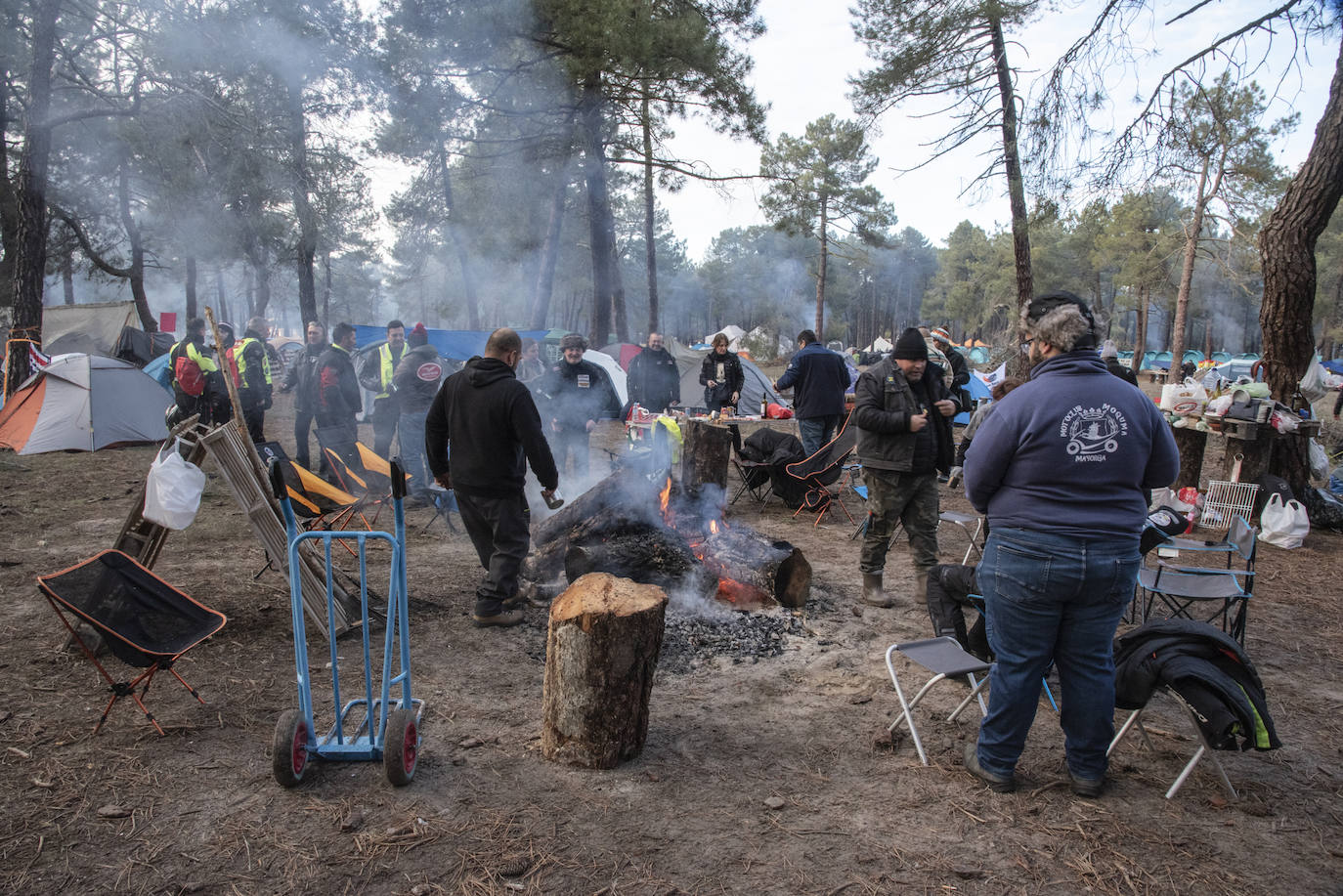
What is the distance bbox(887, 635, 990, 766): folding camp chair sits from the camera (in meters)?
3.14

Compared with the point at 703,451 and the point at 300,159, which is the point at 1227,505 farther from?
the point at 300,159

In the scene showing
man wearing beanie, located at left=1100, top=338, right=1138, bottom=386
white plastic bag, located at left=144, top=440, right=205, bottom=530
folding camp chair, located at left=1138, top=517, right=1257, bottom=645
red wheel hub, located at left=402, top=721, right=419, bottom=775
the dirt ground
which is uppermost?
man wearing beanie, located at left=1100, top=338, right=1138, bottom=386

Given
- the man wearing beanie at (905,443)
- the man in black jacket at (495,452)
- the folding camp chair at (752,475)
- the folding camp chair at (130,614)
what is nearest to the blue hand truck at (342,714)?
the folding camp chair at (130,614)

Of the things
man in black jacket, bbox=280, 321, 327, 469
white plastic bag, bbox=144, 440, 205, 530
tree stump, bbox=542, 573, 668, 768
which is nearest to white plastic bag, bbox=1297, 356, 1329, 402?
tree stump, bbox=542, 573, 668, 768

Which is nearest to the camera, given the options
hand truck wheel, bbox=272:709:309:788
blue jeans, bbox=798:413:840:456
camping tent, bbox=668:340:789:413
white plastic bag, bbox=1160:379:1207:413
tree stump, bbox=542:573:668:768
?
hand truck wheel, bbox=272:709:309:788

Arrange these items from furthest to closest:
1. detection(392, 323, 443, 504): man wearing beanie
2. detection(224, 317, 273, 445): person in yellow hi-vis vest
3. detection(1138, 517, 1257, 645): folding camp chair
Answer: detection(224, 317, 273, 445): person in yellow hi-vis vest, detection(392, 323, 443, 504): man wearing beanie, detection(1138, 517, 1257, 645): folding camp chair

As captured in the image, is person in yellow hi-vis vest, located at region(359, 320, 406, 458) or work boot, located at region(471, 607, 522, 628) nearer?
work boot, located at region(471, 607, 522, 628)

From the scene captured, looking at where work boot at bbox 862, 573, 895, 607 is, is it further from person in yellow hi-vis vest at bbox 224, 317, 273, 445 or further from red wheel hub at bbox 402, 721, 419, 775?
person in yellow hi-vis vest at bbox 224, 317, 273, 445

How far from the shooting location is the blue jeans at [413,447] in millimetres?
7680

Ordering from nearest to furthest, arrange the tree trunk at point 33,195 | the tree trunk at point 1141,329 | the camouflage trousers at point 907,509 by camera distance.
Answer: the camouflage trousers at point 907,509 < the tree trunk at point 33,195 < the tree trunk at point 1141,329

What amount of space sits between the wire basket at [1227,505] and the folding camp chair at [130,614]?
8216mm

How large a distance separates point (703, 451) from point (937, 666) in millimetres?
5058

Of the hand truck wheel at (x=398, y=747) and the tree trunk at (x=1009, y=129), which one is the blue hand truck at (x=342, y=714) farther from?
the tree trunk at (x=1009, y=129)

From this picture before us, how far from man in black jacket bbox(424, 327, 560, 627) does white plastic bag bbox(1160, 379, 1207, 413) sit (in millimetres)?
7113
